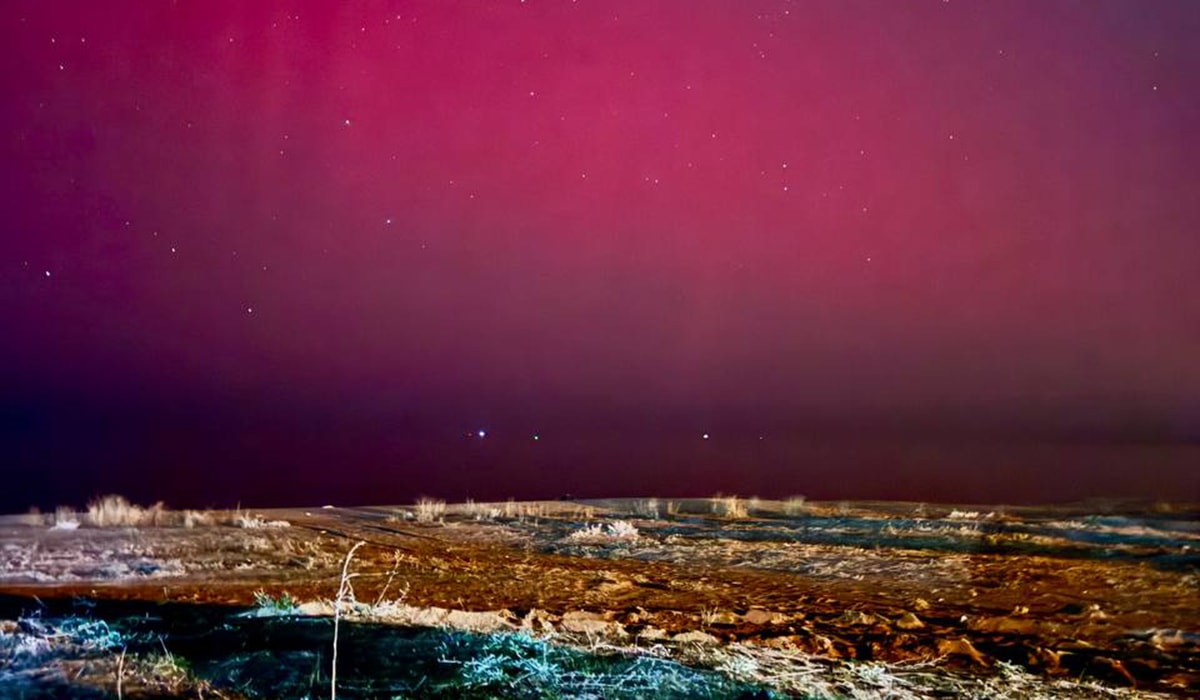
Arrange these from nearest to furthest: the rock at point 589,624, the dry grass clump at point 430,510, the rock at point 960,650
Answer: the rock at point 960,650 < the rock at point 589,624 < the dry grass clump at point 430,510

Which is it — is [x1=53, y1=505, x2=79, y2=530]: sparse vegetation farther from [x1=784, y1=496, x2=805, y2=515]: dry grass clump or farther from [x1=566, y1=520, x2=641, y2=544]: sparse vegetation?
[x1=784, y1=496, x2=805, y2=515]: dry grass clump

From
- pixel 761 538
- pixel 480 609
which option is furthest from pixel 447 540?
pixel 480 609

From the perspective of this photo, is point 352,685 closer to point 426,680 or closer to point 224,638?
point 426,680

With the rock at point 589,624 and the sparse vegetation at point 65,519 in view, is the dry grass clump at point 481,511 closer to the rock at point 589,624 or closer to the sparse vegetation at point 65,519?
the sparse vegetation at point 65,519

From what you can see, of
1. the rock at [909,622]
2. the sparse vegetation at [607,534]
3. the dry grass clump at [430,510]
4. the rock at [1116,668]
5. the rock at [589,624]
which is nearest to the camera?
the rock at [1116,668]

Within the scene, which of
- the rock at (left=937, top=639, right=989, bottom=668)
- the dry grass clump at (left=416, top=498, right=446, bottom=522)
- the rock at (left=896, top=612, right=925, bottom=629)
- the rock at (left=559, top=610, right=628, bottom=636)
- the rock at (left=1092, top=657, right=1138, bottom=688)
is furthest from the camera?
the dry grass clump at (left=416, top=498, right=446, bottom=522)

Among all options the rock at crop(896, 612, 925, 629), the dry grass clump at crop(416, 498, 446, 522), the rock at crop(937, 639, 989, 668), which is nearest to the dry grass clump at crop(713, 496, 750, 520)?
the dry grass clump at crop(416, 498, 446, 522)

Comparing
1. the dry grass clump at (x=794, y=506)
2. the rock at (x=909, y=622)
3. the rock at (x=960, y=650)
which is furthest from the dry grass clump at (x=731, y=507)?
the rock at (x=960, y=650)
